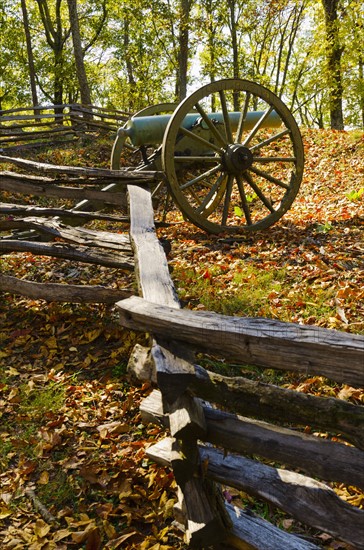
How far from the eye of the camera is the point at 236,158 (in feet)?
20.2

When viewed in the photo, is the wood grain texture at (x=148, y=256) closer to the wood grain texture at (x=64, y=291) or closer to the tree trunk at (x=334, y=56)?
the wood grain texture at (x=64, y=291)

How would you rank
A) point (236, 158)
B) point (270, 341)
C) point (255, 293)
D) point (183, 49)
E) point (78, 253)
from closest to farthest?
point (270, 341), point (255, 293), point (78, 253), point (236, 158), point (183, 49)

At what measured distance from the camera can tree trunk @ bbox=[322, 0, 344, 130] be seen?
14.1 metres

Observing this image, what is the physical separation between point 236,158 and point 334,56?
439 inches

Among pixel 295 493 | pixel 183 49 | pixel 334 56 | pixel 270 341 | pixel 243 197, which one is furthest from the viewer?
pixel 183 49

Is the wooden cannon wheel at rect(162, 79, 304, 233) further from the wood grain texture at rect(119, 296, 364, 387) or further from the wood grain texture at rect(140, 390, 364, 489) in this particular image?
the wood grain texture at rect(140, 390, 364, 489)

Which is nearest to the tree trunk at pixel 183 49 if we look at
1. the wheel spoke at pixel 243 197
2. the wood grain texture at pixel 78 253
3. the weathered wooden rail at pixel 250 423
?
the wheel spoke at pixel 243 197

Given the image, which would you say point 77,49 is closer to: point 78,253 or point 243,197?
point 243,197

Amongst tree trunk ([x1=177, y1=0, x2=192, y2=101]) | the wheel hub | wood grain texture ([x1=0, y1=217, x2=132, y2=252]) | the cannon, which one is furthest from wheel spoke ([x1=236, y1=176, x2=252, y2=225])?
tree trunk ([x1=177, y1=0, x2=192, y2=101])

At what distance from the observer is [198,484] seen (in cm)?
228

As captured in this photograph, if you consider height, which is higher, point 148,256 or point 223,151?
point 223,151

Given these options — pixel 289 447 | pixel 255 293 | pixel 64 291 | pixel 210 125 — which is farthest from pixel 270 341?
pixel 210 125

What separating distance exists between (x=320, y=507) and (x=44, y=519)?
163 cm

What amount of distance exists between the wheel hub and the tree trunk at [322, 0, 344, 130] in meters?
10.0
